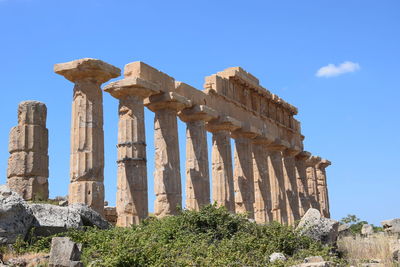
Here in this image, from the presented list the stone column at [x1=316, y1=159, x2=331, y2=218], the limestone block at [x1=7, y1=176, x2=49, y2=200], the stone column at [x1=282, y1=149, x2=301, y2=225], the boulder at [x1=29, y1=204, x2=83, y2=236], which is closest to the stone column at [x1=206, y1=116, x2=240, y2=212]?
the limestone block at [x1=7, y1=176, x2=49, y2=200]

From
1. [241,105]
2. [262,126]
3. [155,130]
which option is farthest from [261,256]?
[262,126]

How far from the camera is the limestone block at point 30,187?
1969cm

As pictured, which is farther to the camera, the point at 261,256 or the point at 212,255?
the point at 261,256

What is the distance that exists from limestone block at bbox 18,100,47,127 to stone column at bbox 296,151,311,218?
75.7 ft

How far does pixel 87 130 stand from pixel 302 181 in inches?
932

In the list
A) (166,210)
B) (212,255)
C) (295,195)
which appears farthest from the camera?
(295,195)

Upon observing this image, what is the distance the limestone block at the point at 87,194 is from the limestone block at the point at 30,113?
10.0ft

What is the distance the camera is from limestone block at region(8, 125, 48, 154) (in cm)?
2031

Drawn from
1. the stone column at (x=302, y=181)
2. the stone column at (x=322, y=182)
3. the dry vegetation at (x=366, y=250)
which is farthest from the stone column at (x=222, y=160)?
the stone column at (x=322, y=182)

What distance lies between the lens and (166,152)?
23484 millimetres

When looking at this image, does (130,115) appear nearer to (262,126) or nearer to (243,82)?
(243,82)

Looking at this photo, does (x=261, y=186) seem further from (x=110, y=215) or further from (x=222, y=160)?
(x=110, y=215)

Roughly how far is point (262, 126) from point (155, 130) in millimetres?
11018

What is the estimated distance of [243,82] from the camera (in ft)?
102
